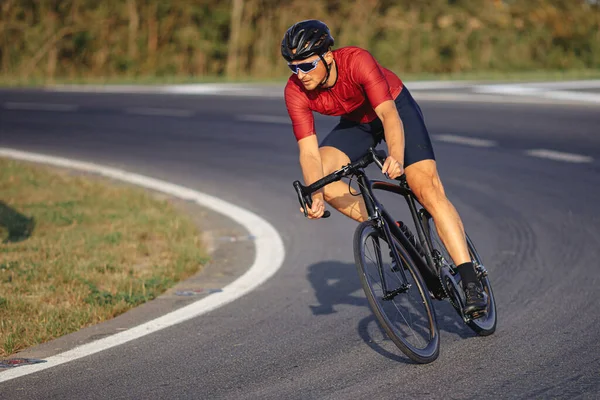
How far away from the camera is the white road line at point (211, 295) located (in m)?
5.69

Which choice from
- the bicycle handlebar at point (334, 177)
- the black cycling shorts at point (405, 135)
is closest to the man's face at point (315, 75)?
the black cycling shorts at point (405, 135)

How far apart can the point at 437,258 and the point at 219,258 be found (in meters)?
3.00

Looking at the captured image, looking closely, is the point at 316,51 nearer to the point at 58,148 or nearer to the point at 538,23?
the point at 58,148

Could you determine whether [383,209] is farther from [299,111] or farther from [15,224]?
[15,224]


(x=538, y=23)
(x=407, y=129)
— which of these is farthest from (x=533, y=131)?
(x=538, y=23)

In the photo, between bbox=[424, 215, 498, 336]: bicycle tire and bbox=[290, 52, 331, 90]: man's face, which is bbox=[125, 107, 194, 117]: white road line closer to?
bbox=[424, 215, 498, 336]: bicycle tire

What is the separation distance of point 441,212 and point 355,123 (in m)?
0.84

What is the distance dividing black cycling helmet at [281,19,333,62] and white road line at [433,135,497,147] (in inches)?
367

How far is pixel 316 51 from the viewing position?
549 cm

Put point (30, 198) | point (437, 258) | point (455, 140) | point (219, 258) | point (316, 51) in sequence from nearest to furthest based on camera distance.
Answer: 1. point (316, 51)
2. point (437, 258)
3. point (219, 258)
4. point (30, 198)
5. point (455, 140)

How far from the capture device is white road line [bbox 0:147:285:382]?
5.69 meters

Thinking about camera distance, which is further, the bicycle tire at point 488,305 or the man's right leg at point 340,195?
the man's right leg at point 340,195

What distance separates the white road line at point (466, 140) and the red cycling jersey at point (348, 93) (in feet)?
28.7

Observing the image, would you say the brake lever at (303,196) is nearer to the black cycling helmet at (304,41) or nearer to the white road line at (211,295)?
the black cycling helmet at (304,41)
